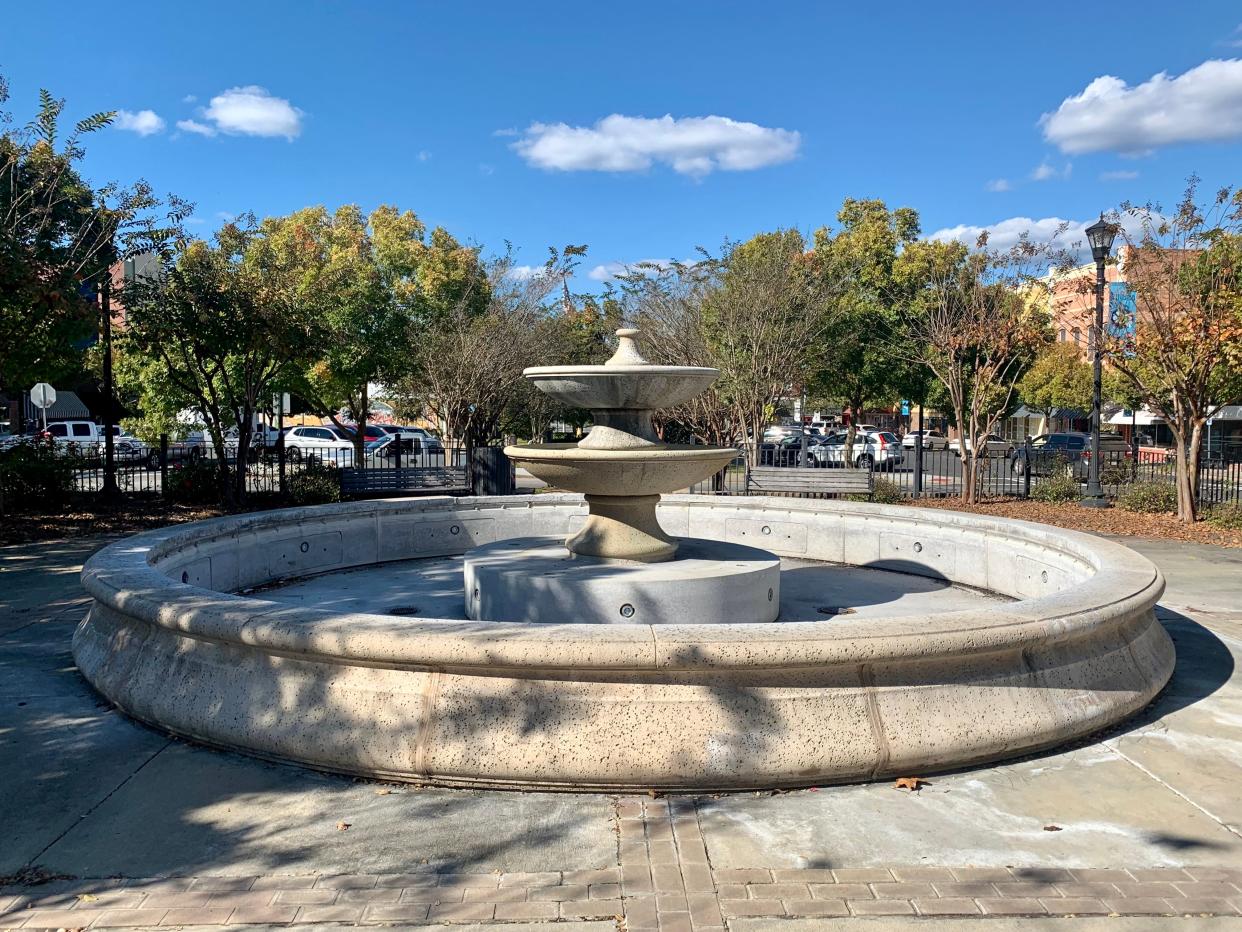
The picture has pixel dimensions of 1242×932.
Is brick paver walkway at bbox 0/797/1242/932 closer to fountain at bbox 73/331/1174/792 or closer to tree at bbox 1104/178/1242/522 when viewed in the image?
fountain at bbox 73/331/1174/792

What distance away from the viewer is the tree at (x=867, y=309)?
3148cm

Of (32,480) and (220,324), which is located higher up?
(220,324)

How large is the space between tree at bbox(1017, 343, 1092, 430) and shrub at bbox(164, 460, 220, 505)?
1416 inches

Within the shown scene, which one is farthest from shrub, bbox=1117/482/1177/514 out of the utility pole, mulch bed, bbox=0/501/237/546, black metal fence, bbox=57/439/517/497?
the utility pole

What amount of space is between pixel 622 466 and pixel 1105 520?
12.0 meters

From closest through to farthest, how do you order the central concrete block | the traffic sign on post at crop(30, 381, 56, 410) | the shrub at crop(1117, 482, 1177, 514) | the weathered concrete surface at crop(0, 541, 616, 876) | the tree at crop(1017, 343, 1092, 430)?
the weathered concrete surface at crop(0, 541, 616, 876) < the central concrete block < the shrub at crop(1117, 482, 1177, 514) < the traffic sign on post at crop(30, 381, 56, 410) < the tree at crop(1017, 343, 1092, 430)

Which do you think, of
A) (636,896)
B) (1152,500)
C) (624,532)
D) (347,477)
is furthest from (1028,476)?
(636,896)

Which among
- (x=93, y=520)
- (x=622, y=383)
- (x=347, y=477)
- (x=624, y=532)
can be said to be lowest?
(x=93, y=520)

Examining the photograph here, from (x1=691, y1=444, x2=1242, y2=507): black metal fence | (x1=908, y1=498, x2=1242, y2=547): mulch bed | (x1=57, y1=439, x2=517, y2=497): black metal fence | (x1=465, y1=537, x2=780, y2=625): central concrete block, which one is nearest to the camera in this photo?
(x1=465, y1=537, x2=780, y2=625): central concrete block

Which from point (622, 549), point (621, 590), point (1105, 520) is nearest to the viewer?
point (621, 590)

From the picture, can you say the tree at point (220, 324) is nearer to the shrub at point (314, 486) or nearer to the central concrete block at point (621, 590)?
the shrub at point (314, 486)

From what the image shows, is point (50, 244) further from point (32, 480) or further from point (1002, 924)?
point (1002, 924)

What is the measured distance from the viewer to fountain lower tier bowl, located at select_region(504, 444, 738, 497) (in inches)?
309

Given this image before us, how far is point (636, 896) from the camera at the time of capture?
12.2 feet
